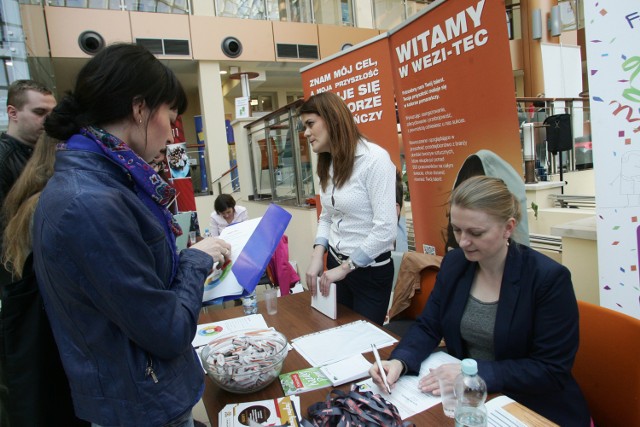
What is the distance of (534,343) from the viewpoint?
1185mm

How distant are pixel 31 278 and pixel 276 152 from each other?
4.70 m

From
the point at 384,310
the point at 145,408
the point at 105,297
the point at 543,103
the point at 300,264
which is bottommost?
the point at 300,264

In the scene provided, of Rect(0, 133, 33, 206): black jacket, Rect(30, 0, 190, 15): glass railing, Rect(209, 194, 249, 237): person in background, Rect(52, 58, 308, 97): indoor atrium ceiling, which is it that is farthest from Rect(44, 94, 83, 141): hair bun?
Rect(30, 0, 190, 15): glass railing

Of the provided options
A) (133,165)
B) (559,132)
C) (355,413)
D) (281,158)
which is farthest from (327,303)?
(559,132)

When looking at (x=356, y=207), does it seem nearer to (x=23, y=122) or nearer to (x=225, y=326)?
(x=225, y=326)

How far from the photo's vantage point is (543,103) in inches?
237

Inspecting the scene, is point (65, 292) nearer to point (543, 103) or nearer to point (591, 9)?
point (591, 9)

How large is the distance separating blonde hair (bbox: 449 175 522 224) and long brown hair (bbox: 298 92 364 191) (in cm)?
56

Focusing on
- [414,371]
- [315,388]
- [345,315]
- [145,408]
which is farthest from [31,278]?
[345,315]

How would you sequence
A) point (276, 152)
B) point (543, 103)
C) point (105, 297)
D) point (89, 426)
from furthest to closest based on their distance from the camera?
point (543, 103) < point (276, 152) < point (89, 426) < point (105, 297)

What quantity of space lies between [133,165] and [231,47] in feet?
27.5

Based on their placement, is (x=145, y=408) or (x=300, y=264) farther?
(x=300, y=264)

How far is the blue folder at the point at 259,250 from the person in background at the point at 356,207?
45 cm

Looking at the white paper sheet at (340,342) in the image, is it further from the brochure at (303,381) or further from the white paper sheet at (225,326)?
the white paper sheet at (225,326)
